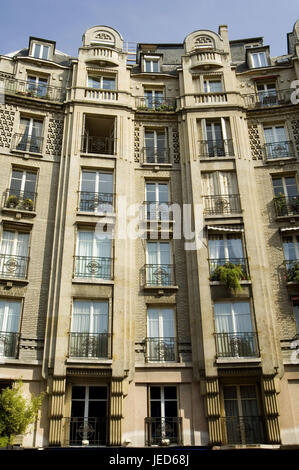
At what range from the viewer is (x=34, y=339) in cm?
1579

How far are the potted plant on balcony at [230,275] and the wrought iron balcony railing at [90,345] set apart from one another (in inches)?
174

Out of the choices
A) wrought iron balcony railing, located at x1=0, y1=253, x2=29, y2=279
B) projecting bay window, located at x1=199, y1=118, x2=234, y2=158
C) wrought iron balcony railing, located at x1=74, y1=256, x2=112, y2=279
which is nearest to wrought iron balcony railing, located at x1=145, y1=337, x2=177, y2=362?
wrought iron balcony railing, located at x1=74, y1=256, x2=112, y2=279

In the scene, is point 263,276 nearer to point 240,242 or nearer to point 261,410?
point 240,242

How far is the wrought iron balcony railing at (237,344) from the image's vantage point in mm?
15516

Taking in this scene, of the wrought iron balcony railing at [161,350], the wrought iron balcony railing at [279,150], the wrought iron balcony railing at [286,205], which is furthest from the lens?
the wrought iron balcony railing at [279,150]

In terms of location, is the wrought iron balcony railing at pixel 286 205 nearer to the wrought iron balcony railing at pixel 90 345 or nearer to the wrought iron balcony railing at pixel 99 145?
the wrought iron balcony railing at pixel 99 145

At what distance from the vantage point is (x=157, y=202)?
19.1m

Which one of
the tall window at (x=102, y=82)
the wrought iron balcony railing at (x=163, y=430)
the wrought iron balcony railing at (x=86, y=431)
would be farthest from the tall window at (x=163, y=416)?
the tall window at (x=102, y=82)

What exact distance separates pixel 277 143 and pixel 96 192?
27.3 ft

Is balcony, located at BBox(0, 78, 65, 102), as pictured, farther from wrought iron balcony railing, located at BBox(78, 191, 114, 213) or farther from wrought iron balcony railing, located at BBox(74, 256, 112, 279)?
wrought iron balcony railing, located at BBox(74, 256, 112, 279)

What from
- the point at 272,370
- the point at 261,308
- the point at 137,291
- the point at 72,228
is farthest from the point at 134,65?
the point at 272,370

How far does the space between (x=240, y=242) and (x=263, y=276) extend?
1655 mm

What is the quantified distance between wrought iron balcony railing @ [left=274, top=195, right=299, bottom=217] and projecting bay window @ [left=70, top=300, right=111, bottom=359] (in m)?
7.86

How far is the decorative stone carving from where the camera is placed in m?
20.2
